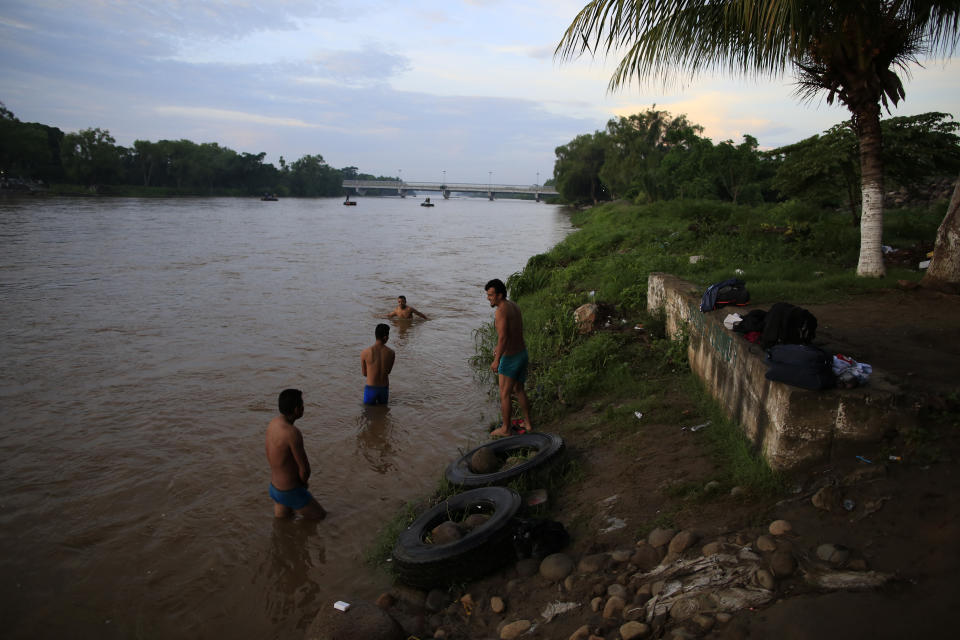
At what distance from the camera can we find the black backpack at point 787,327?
466 centimetres

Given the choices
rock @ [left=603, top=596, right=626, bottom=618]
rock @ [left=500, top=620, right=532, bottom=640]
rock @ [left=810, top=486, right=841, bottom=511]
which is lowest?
rock @ [left=500, top=620, right=532, bottom=640]

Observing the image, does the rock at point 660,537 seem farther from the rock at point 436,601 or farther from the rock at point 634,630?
the rock at point 436,601

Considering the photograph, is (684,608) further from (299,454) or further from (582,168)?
(582,168)

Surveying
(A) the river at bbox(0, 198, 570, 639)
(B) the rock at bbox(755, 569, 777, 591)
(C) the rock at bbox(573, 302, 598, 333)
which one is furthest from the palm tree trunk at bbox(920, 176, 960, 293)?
(B) the rock at bbox(755, 569, 777, 591)

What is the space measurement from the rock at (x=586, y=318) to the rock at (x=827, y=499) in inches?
217

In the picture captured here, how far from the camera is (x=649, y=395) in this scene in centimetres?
675

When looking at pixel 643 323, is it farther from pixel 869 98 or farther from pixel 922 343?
pixel 869 98

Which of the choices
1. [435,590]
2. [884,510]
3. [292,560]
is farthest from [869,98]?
[292,560]

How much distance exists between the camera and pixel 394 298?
1686 cm

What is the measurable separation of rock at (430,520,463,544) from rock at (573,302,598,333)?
16.4 feet

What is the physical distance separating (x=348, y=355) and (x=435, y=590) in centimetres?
711

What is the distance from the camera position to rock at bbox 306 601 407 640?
12.2ft

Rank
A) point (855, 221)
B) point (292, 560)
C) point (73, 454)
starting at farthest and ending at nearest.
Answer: point (855, 221)
point (73, 454)
point (292, 560)

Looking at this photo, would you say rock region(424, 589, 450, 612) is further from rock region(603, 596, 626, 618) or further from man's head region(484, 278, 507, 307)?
man's head region(484, 278, 507, 307)
